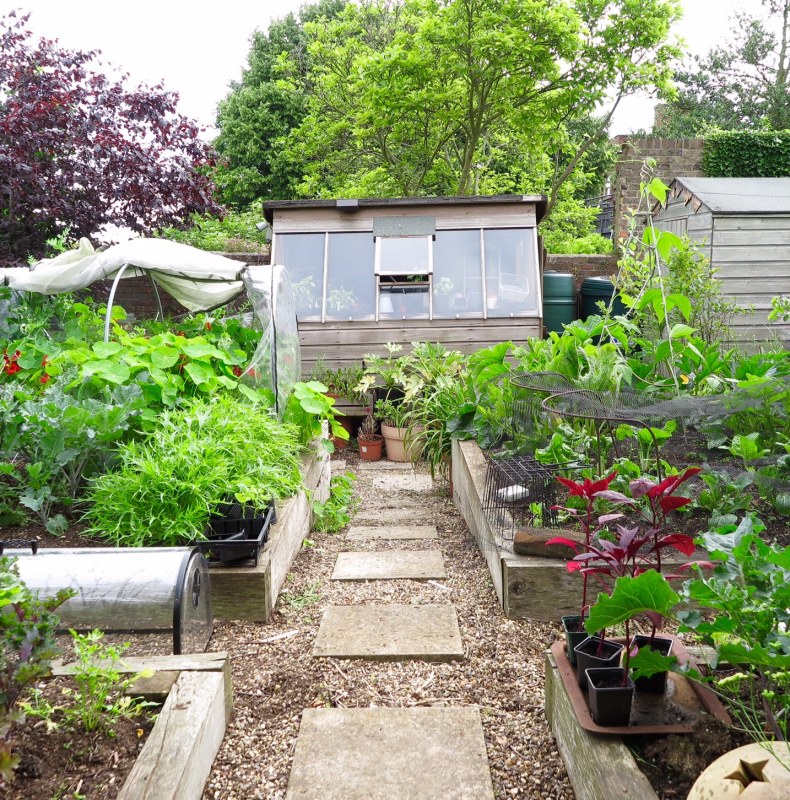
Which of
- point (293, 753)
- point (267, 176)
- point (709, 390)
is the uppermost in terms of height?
point (267, 176)

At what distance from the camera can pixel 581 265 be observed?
9.65 metres

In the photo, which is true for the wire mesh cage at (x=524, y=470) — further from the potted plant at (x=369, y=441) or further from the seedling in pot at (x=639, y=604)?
the potted plant at (x=369, y=441)

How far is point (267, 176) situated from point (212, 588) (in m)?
17.2

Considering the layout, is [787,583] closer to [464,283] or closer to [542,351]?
[542,351]

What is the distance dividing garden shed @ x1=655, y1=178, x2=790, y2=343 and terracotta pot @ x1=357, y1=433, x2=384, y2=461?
429 cm

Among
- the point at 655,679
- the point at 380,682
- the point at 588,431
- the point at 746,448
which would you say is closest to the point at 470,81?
the point at 588,431

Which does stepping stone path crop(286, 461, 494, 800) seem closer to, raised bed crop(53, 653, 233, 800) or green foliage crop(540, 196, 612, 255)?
raised bed crop(53, 653, 233, 800)

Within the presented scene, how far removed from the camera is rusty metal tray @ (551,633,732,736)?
5.41 feet

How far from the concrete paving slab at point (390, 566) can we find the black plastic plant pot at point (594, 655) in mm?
1650

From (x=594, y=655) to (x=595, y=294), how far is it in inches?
307

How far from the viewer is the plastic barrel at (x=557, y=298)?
9.23m

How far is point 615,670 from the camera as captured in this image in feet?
5.78

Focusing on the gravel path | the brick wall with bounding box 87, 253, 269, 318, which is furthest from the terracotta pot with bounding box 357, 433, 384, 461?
the gravel path

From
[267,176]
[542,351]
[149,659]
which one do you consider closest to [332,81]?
[267,176]
